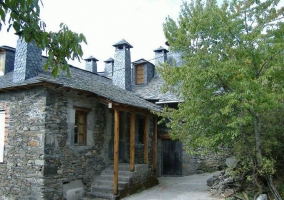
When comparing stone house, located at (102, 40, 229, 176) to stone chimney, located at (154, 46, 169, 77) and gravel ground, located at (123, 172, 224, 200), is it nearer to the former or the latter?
gravel ground, located at (123, 172, 224, 200)

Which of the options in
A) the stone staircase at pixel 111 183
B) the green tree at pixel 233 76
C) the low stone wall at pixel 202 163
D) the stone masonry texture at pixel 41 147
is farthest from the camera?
the low stone wall at pixel 202 163

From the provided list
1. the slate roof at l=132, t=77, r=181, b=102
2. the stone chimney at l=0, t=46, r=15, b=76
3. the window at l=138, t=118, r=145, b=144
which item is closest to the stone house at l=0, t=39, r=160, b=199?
the stone chimney at l=0, t=46, r=15, b=76

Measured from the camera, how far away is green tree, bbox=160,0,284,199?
729cm

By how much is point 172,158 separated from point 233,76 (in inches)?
293

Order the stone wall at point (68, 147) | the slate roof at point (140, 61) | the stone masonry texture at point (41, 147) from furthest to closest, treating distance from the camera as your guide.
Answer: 1. the slate roof at point (140, 61)
2. the stone wall at point (68, 147)
3. the stone masonry texture at point (41, 147)

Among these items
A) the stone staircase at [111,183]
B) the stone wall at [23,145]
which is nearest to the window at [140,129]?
the stone staircase at [111,183]

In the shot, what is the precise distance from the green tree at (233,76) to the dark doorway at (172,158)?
17.5 feet

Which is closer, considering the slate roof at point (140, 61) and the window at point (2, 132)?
the window at point (2, 132)

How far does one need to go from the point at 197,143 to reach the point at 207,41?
287cm

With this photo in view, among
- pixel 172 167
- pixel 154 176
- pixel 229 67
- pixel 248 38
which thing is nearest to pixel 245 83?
pixel 229 67

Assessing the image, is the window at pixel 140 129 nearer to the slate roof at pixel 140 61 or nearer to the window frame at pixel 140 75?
the window frame at pixel 140 75

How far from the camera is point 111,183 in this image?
9.95m

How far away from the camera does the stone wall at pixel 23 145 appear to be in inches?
334

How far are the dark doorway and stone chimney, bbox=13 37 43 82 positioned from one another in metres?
7.18
